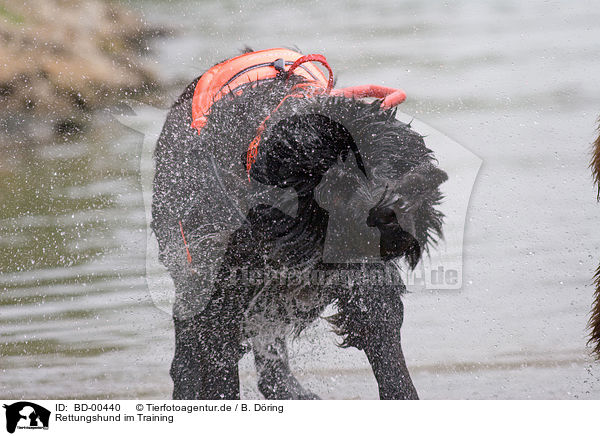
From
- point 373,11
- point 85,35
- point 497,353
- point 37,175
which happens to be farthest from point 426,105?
point 37,175

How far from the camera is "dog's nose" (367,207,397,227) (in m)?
1.21

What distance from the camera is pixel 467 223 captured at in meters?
2.09

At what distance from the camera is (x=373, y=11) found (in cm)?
279

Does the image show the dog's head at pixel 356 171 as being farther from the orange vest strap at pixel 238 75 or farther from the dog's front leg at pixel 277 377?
the dog's front leg at pixel 277 377

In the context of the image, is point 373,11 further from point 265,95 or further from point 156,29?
point 265,95

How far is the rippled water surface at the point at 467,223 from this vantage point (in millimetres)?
2234

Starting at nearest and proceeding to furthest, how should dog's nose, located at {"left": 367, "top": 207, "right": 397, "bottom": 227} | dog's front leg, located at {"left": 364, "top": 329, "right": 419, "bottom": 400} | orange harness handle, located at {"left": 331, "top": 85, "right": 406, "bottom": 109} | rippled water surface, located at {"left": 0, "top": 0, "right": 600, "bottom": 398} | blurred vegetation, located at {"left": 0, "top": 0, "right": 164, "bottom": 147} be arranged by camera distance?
dog's nose, located at {"left": 367, "top": 207, "right": 397, "bottom": 227}, orange harness handle, located at {"left": 331, "top": 85, "right": 406, "bottom": 109}, dog's front leg, located at {"left": 364, "top": 329, "right": 419, "bottom": 400}, rippled water surface, located at {"left": 0, "top": 0, "right": 600, "bottom": 398}, blurred vegetation, located at {"left": 0, "top": 0, "right": 164, "bottom": 147}

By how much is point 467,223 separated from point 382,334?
0.81 m

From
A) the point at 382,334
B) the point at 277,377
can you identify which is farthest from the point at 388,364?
the point at 277,377

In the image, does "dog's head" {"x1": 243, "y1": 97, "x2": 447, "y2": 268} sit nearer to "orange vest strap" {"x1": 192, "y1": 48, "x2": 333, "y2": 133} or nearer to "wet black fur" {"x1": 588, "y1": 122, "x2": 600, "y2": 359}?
"orange vest strap" {"x1": 192, "y1": 48, "x2": 333, "y2": 133}

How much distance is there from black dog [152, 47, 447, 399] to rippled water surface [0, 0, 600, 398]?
1.55ft

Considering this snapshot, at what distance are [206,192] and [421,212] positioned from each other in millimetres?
573
